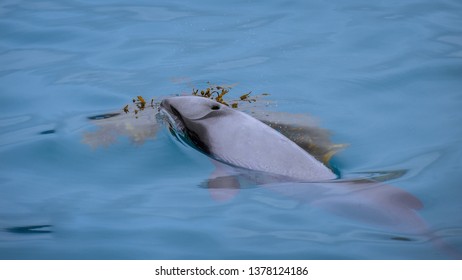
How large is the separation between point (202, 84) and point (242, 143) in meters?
2.12

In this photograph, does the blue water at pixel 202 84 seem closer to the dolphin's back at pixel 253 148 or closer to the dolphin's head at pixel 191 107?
the dolphin's back at pixel 253 148

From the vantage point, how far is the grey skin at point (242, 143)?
5.50 metres

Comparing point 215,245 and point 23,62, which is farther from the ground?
point 23,62

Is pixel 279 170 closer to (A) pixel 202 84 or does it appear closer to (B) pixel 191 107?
(B) pixel 191 107

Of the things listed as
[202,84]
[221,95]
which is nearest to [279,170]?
[221,95]

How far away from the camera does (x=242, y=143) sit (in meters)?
5.68

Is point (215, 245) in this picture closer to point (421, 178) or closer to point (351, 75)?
point (421, 178)

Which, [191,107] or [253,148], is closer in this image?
[253,148]

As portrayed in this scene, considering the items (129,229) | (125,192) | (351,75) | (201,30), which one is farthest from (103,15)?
(129,229)

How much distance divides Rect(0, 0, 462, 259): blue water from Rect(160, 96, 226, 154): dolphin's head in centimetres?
16

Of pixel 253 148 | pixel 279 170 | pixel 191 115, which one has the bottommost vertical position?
pixel 279 170

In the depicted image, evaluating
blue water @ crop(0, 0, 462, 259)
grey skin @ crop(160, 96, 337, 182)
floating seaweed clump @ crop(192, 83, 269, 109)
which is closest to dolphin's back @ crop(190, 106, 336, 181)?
grey skin @ crop(160, 96, 337, 182)
